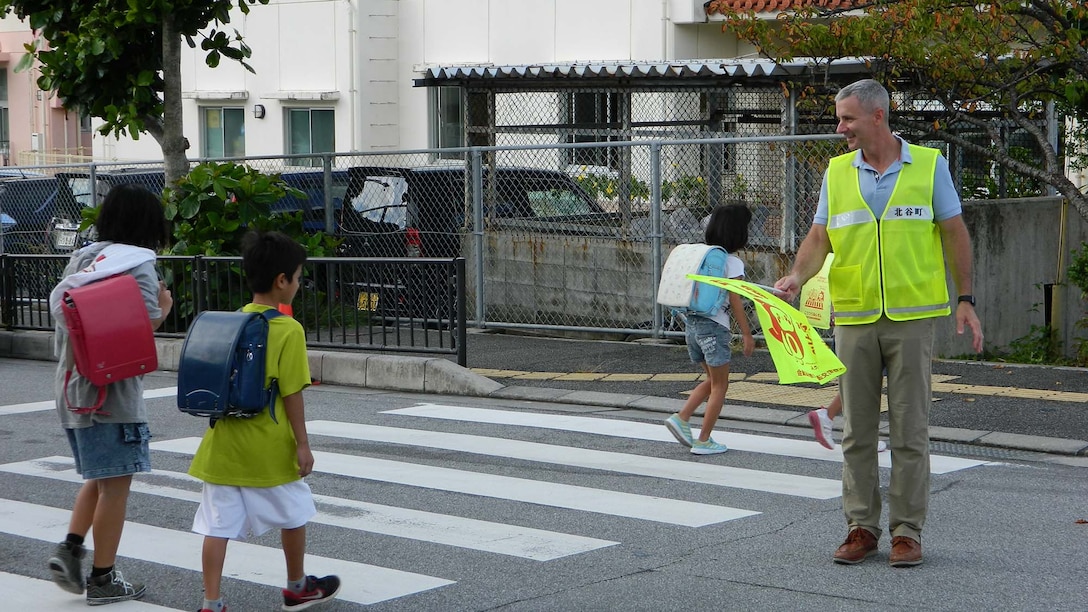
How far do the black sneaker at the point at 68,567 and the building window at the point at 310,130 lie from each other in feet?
70.3

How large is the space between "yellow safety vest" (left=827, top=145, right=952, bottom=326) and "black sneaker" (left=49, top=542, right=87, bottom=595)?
131 inches

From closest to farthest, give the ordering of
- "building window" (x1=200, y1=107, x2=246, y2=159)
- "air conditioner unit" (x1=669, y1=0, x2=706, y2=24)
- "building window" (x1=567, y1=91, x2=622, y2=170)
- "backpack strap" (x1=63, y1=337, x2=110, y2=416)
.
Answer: "backpack strap" (x1=63, y1=337, x2=110, y2=416)
"building window" (x1=567, y1=91, x2=622, y2=170)
"air conditioner unit" (x1=669, y1=0, x2=706, y2=24)
"building window" (x1=200, y1=107, x2=246, y2=159)

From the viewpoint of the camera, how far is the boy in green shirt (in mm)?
4992

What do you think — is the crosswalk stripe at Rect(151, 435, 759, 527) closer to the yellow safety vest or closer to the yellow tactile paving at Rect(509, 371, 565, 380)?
the yellow safety vest

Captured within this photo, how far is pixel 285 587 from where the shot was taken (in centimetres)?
553

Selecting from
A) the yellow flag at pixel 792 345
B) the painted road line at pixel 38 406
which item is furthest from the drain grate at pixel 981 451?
the painted road line at pixel 38 406

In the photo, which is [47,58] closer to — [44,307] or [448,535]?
[44,307]

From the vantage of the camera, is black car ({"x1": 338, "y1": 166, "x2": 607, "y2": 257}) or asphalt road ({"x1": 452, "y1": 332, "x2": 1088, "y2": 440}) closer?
asphalt road ({"x1": 452, "y1": 332, "x2": 1088, "y2": 440})

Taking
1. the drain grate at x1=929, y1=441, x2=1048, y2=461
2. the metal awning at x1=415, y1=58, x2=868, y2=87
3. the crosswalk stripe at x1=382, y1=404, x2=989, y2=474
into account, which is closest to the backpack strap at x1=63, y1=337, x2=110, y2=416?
the crosswalk stripe at x1=382, y1=404, x2=989, y2=474

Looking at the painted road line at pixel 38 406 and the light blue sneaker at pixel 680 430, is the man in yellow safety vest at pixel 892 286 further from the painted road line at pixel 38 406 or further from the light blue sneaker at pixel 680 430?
the painted road line at pixel 38 406

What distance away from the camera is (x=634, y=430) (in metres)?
9.20

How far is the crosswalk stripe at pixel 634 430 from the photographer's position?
8164mm

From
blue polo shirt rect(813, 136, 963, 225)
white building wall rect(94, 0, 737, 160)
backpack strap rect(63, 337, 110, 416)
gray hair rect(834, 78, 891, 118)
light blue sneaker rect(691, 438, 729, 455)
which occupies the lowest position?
light blue sneaker rect(691, 438, 729, 455)

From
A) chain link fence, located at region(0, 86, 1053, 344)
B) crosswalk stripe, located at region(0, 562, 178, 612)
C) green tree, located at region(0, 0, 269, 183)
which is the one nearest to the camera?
crosswalk stripe, located at region(0, 562, 178, 612)
